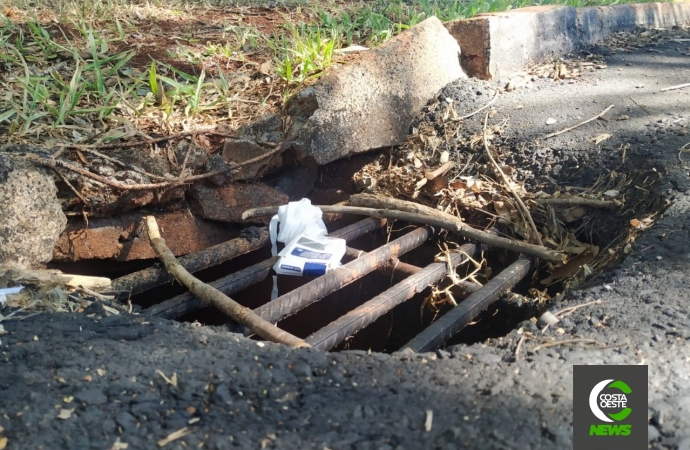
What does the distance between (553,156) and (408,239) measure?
803 mm

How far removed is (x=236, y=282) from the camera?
207cm

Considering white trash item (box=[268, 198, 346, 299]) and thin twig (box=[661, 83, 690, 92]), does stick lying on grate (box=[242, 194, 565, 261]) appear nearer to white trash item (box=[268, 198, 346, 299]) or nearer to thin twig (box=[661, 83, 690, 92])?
white trash item (box=[268, 198, 346, 299])

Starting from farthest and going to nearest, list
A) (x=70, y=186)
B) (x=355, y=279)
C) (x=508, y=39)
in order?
(x=508, y=39)
(x=355, y=279)
(x=70, y=186)

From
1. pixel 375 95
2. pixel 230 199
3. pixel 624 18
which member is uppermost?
pixel 624 18

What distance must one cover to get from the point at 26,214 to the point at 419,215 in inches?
58.5

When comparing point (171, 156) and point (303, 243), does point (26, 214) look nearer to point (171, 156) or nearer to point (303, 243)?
point (171, 156)

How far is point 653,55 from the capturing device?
12.4 ft

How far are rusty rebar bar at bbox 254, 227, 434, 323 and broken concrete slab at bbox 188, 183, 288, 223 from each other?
1.94 feet

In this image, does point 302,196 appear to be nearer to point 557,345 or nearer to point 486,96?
point 486,96

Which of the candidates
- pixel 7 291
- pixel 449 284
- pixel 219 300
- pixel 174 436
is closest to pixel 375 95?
pixel 449 284

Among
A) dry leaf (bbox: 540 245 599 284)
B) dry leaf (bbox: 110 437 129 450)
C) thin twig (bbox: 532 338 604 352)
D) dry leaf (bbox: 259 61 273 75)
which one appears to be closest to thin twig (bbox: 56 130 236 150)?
dry leaf (bbox: 259 61 273 75)

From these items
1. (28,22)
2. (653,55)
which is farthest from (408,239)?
(653,55)

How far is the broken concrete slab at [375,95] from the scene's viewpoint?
2.59 metres

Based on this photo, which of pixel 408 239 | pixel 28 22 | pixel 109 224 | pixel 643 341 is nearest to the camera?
pixel 643 341
